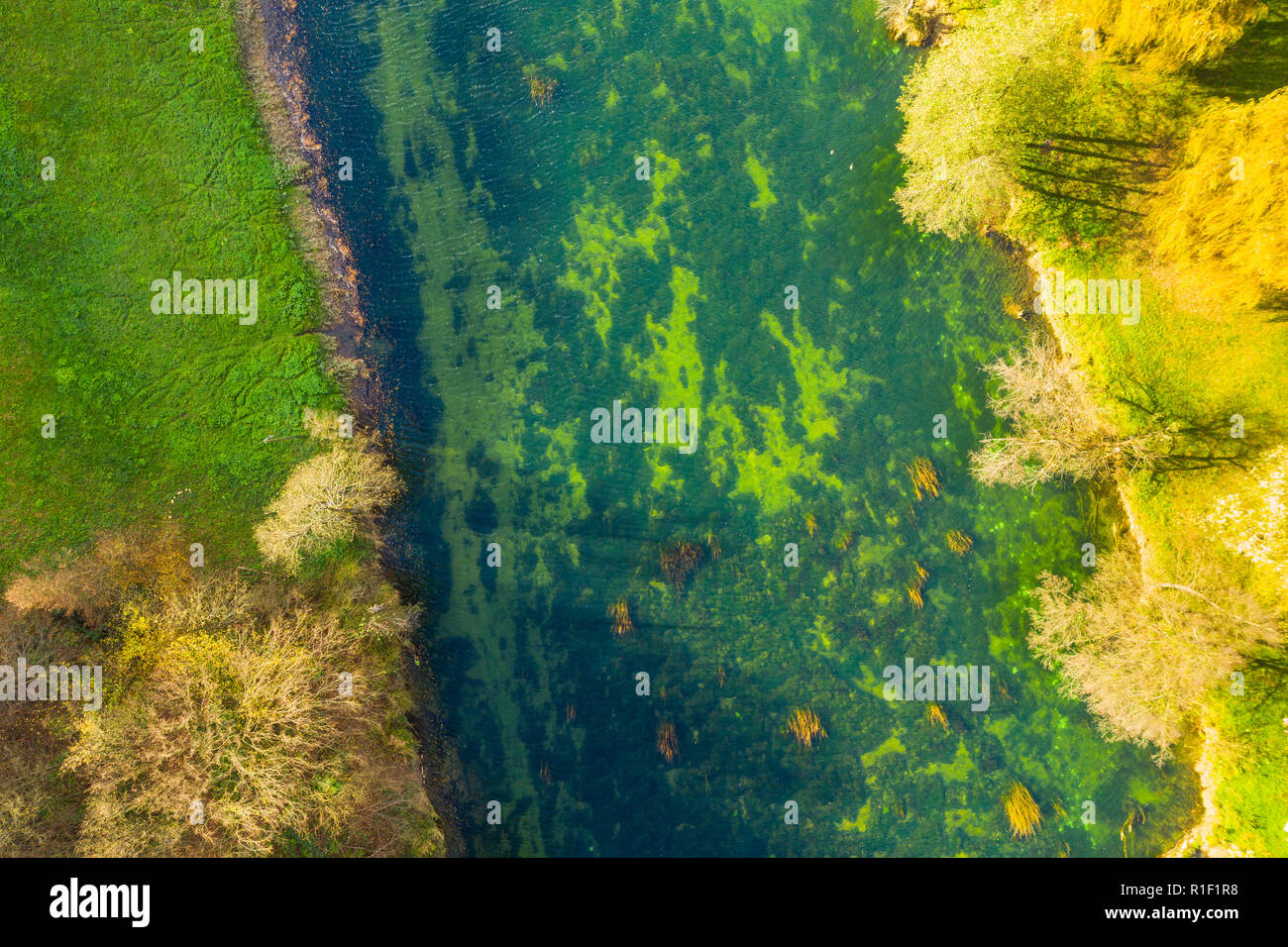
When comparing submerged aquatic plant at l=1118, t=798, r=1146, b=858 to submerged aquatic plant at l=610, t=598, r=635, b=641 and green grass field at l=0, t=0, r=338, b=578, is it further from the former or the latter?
green grass field at l=0, t=0, r=338, b=578

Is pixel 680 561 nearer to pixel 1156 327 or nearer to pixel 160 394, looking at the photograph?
pixel 1156 327

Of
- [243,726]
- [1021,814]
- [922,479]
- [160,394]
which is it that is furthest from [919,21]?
[243,726]

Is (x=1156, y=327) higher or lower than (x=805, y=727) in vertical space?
higher

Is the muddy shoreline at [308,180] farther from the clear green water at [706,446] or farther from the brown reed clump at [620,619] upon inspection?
the brown reed clump at [620,619]

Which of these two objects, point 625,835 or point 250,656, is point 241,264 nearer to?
point 250,656

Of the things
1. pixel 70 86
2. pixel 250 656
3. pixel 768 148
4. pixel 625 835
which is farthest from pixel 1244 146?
pixel 70 86
